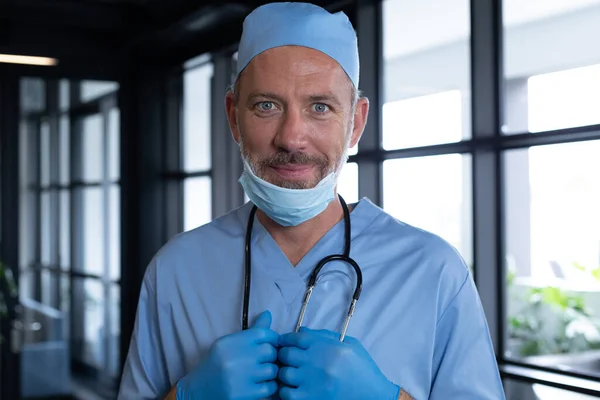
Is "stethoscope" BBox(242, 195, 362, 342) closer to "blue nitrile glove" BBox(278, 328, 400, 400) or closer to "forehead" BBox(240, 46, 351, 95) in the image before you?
"blue nitrile glove" BBox(278, 328, 400, 400)

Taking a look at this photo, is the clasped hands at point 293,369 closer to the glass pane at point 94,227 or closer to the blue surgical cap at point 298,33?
the blue surgical cap at point 298,33

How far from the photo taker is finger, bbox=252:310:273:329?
3.77ft

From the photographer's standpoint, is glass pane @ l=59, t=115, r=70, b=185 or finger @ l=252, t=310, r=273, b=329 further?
glass pane @ l=59, t=115, r=70, b=185

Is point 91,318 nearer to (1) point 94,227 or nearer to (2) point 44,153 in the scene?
(1) point 94,227

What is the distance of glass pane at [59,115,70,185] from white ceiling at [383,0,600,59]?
220 centimetres

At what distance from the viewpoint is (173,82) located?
3953 millimetres

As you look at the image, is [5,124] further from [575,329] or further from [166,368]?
[575,329]

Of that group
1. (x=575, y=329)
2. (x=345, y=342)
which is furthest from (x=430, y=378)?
(x=575, y=329)

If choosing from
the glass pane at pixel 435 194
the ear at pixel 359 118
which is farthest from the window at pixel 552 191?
the ear at pixel 359 118

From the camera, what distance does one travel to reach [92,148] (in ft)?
13.3

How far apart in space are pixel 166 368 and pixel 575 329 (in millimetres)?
1204

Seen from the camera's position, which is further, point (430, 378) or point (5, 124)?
point (5, 124)

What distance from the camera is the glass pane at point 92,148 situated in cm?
403

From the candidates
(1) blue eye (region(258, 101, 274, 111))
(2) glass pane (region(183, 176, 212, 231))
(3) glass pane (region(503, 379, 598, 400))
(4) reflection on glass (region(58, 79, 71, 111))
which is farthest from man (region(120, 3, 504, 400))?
(4) reflection on glass (region(58, 79, 71, 111))
